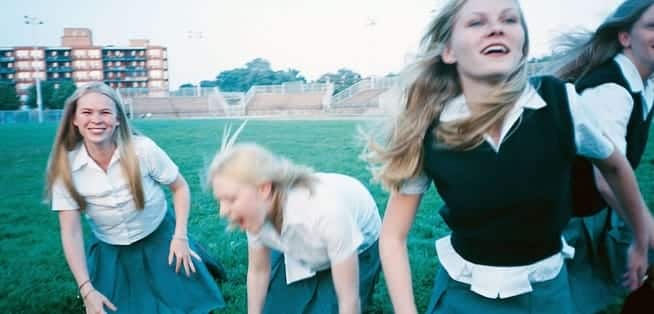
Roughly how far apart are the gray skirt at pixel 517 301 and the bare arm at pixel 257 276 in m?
0.90

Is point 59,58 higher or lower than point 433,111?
higher

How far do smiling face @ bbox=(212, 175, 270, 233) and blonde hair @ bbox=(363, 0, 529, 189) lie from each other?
19.0 inches

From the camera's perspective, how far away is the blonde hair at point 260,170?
2100 mm

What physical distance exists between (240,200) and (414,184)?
708 millimetres

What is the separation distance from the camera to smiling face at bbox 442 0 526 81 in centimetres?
159

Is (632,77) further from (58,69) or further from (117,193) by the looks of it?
(58,69)

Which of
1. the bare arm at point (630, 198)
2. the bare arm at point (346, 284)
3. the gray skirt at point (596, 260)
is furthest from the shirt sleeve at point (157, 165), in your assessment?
the bare arm at point (630, 198)

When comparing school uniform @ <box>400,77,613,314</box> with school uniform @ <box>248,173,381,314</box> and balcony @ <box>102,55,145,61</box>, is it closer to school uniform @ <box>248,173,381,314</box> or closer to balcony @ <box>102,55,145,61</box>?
school uniform @ <box>248,173,381,314</box>

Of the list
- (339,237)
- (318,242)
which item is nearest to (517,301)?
(339,237)

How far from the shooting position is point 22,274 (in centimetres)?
433

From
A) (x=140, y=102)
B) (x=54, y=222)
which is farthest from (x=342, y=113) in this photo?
(x=54, y=222)

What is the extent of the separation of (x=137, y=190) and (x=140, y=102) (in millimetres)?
47816

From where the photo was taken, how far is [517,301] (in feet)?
5.26

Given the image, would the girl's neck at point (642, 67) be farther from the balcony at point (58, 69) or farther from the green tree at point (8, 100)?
the balcony at point (58, 69)
